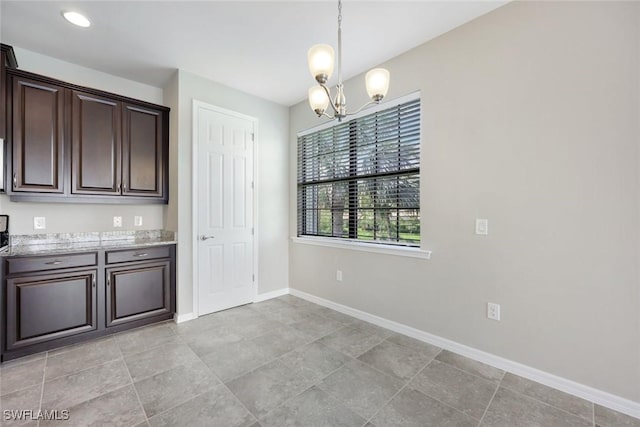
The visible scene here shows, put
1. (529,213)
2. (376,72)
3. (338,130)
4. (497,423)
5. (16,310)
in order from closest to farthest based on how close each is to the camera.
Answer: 1. (497,423)
2. (376,72)
3. (529,213)
4. (16,310)
5. (338,130)

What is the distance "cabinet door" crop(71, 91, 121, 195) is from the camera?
2.68 metres

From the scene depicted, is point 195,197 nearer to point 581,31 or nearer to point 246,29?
point 246,29

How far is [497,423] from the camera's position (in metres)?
1.59

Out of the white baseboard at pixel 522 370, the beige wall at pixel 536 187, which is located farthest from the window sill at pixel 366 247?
the white baseboard at pixel 522 370

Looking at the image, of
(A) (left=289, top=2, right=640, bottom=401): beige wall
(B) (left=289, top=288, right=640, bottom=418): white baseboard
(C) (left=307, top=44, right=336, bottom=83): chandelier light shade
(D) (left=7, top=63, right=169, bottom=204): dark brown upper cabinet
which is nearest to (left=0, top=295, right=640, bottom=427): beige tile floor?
(B) (left=289, top=288, right=640, bottom=418): white baseboard

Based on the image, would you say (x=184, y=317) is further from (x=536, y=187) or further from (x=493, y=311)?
(x=536, y=187)

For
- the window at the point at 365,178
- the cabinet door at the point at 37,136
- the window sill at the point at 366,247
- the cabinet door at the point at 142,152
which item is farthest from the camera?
the cabinet door at the point at 142,152

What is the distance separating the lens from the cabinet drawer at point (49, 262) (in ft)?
7.39

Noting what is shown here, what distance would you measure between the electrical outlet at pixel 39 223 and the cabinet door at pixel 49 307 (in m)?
0.67

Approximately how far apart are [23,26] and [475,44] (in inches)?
149

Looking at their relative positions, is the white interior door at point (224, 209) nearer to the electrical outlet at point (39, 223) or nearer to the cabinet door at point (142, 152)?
the cabinet door at point (142, 152)

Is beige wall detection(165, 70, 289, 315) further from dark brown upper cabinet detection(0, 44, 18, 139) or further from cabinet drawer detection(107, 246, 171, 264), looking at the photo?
dark brown upper cabinet detection(0, 44, 18, 139)

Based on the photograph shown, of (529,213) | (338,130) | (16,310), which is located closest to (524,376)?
(529,213)

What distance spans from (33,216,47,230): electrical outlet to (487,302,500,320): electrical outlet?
4.21 meters
